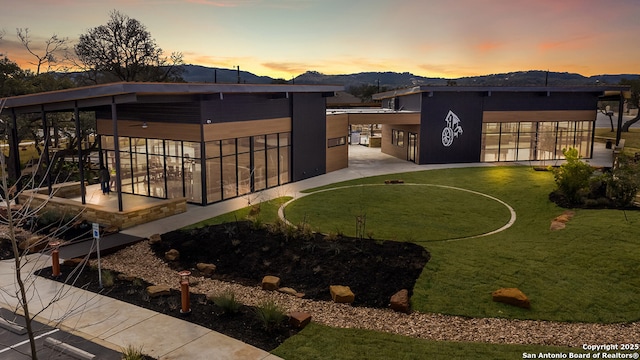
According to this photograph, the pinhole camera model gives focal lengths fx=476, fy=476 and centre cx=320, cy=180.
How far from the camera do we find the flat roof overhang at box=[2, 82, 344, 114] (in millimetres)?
18703

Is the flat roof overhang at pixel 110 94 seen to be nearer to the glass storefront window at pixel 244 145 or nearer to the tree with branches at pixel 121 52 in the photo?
the glass storefront window at pixel 244 145

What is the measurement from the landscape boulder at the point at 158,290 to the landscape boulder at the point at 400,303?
615 centimetres

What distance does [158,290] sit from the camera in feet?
43.2

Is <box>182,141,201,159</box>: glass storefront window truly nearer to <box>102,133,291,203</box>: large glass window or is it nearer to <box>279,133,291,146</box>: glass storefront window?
<box>102,133,291,203</box>: large glass window

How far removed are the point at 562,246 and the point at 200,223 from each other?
1402 cm

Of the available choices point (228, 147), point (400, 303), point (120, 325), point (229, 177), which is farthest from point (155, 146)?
point (400, 303)

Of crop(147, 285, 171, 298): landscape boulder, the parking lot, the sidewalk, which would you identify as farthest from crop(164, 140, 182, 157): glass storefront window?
the parking lot

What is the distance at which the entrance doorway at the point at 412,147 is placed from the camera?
38.4 meters

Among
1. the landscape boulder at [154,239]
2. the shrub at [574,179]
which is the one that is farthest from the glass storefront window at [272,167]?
the shrub at [574,179]

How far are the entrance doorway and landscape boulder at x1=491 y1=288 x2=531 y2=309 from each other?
26416 millimetres

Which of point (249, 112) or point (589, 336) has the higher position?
point (249, 112)

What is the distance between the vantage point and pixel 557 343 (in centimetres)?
1030

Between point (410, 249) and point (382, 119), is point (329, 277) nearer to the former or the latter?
point (410, 249)

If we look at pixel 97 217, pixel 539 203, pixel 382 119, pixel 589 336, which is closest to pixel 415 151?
pixel 382 119
